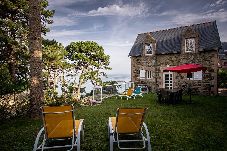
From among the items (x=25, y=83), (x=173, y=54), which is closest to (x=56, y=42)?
(x=25, y=83)

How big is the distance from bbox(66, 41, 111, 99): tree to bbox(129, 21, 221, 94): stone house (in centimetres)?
400

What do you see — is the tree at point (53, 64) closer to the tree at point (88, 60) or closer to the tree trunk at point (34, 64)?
the tree at point (88, 60)

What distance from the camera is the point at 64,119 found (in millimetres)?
4980

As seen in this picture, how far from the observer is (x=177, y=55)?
73.6ft

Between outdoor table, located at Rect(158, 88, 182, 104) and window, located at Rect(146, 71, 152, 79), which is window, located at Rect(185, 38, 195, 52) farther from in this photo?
outdoor table, located at Rect(158, 88, 182, 104)

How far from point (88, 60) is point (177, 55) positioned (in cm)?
941

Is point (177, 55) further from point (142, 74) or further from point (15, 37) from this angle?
point (15, 37)

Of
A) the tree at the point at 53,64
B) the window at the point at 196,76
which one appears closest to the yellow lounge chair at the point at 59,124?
the tree at the point at 53,64

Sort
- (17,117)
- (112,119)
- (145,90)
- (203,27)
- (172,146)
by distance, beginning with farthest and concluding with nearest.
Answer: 1. (145,90)
2. (203,27)
3. (17,117)
4. (112,119)
5. (172,146)

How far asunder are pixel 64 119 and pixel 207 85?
60.6ft

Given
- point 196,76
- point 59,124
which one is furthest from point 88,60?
point 59,124

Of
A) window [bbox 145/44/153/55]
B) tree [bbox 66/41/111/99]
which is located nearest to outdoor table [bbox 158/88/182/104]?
tree [bbox 66/41/111/99]

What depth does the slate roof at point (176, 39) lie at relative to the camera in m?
20.7

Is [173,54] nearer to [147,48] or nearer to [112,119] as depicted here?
[147,48]
